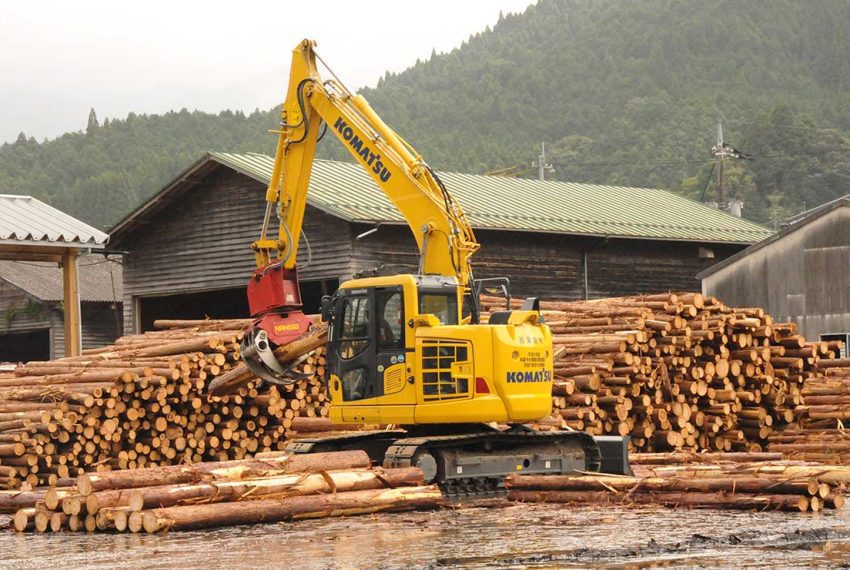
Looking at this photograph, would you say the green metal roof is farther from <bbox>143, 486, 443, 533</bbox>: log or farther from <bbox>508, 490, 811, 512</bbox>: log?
<bbox>143, 486, 443, 533</bbox>: log

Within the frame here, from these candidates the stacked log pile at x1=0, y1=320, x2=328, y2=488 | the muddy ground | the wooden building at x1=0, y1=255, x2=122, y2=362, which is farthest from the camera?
the wooden building at x1=0, y1=255, x2=122, y2=362

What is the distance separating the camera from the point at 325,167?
34.7m

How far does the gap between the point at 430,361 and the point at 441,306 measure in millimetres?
854

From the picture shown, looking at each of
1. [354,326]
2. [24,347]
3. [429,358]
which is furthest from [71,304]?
[24,347]

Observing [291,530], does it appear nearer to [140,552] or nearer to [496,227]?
[140,552]

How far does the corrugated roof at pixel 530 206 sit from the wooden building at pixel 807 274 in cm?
357

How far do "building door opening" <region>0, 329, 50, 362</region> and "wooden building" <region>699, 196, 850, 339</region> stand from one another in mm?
25202

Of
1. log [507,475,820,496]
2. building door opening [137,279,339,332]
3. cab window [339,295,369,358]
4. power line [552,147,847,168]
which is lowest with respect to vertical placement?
log [507,475,820,496]

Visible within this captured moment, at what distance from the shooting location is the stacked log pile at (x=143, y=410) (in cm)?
2180

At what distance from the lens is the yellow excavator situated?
17.3 m

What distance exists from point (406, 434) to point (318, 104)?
5191 millimetres

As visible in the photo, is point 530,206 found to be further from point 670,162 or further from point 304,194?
point 670,162

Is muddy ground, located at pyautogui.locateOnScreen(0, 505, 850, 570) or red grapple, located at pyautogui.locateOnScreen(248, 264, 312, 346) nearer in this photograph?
muddy ground, located at pyautogui.locateOnScreen(0, 505, 850, 570)

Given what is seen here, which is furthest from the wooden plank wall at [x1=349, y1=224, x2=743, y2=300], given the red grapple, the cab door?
the cab door
